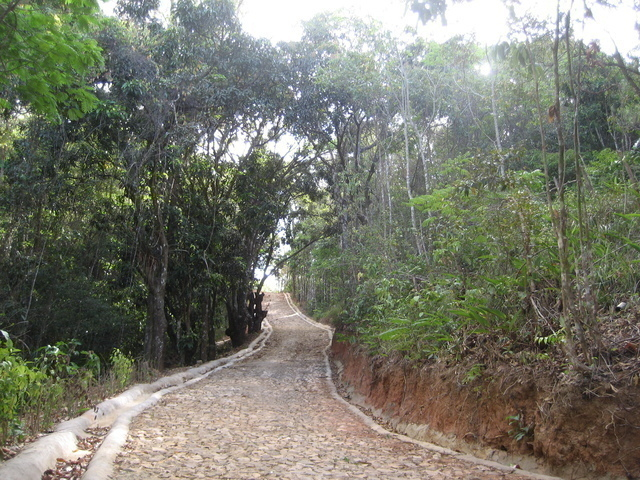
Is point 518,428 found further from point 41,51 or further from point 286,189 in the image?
point 286,189

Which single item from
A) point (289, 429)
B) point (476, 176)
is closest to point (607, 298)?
point (476, 176)

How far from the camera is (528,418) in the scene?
14.5 ft

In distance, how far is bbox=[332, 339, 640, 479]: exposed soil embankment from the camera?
3631mm

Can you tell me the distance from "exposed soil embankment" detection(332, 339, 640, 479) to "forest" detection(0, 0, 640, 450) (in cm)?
22

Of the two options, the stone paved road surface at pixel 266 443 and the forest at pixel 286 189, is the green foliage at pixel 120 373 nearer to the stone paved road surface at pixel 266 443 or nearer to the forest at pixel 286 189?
the forest at pixel 286 189

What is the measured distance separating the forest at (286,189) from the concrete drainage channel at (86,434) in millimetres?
318

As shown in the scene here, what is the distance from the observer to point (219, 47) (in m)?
14.1

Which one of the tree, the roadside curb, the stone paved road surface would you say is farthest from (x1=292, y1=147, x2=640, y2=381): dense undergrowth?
the tree

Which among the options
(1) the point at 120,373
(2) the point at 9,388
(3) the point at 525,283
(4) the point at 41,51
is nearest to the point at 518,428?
(3) the point at 525,283

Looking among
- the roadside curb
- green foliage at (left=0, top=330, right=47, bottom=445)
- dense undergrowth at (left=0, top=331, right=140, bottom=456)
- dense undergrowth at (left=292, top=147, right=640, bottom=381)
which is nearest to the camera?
green foliage at (left=0, top=330, right=47, bottom=445)

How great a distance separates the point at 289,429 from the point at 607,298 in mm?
4063

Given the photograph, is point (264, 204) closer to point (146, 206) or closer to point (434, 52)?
point (146, 206)

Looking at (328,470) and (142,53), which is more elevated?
(142,53)

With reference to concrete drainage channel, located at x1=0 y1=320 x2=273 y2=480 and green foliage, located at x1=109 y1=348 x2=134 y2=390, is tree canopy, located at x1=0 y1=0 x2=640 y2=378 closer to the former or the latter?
concrete drainage channel, located at x1=0 y1=320 x2=273 y2=480
